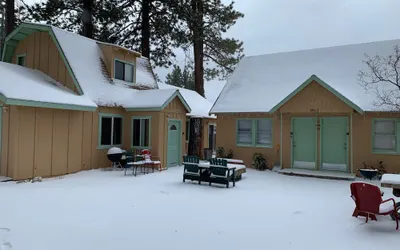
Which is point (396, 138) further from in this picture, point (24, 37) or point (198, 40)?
point (24, 37)

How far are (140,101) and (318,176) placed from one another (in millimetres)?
8574

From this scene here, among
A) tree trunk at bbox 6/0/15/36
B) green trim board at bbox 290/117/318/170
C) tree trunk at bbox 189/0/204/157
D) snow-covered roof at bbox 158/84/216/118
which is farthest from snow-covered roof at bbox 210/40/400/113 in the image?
tree trunk at bbox 6/0/15/36

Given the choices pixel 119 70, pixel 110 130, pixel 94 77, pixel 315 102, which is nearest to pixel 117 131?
pixel 110 130

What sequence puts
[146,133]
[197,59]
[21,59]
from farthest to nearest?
[197,59], [21,59], [146,133]

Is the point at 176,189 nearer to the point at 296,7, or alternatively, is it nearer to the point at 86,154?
the point at 86,154

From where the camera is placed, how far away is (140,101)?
14352mm

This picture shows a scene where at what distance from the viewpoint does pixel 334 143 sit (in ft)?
42.3

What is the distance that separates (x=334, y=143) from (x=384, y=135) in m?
1.89

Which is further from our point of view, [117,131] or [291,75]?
[291,75]

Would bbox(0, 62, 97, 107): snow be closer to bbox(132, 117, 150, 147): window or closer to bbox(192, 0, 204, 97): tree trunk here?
bbox(132, 117, 150, 147): window

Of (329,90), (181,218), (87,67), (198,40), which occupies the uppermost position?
(198,40)

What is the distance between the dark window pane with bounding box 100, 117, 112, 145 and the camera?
1370 cm

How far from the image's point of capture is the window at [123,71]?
51.7 feet

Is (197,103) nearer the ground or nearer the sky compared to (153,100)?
nearer the sky
